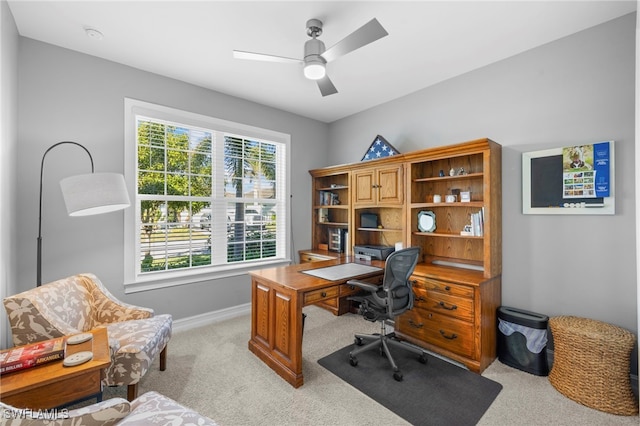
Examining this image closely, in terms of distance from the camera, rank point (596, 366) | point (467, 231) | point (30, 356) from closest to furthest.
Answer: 1. point (30, 356)
2. point (596, 366)
3. point (467, 231)

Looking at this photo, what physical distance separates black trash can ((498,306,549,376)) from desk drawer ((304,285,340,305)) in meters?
1.53

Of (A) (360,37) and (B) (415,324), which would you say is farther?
(B) (415,324)

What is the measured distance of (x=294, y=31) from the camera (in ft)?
7.57

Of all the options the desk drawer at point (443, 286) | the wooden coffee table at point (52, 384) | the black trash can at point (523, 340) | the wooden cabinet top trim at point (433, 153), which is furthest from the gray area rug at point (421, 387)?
the wooden cabinet top trim at point (433, 153)

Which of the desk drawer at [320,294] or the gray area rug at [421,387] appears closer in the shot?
the gray area rug at [421,387]

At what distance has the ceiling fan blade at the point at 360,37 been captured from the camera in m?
1.70

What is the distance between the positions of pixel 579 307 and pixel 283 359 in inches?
97.9

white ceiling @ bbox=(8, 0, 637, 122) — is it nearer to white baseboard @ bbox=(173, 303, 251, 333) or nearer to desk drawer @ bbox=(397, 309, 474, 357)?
desk drawer @ bbox=(397, 309, 474, 357)

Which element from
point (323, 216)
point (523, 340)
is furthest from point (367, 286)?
point (323, 216)

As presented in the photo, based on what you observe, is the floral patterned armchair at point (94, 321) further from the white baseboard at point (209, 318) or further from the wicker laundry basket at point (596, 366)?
the wicker laundry basket at point (596, 366)

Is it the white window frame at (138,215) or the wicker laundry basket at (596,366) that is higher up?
the white window frame at (138,215)

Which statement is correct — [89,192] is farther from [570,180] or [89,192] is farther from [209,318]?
[570,180]

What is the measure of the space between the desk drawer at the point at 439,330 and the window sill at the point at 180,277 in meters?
2.07

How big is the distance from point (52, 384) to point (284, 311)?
138cm
